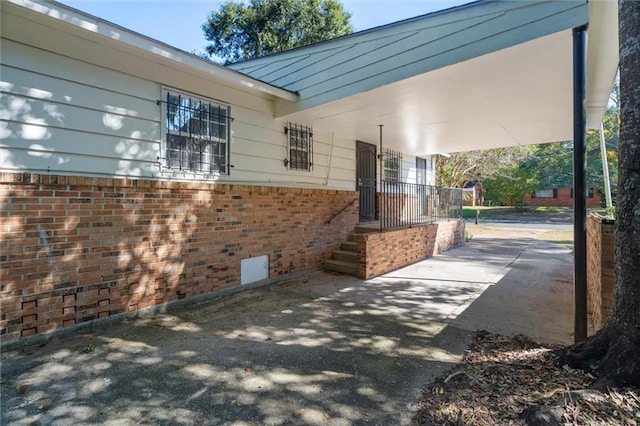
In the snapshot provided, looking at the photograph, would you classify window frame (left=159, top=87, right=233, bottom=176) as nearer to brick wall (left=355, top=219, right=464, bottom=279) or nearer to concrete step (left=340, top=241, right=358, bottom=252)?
brick wall (left=355, top=219, right=464, bottom=279)

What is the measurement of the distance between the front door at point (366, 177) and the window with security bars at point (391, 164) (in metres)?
0.68

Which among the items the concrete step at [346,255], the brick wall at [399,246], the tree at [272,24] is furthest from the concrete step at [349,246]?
the tree at [272,24]

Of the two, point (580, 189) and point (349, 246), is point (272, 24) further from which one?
point (580, 189)

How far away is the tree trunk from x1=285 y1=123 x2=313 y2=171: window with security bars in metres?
5.25

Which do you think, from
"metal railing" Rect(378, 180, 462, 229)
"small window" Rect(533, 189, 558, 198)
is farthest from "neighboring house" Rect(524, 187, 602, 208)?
"metal railing" Rect(378, 180, 462, 229)

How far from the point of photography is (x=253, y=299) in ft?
17.7

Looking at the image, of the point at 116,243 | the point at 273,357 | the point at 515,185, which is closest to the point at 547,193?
the point at 515,185

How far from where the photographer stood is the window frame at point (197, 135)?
4.89 metres

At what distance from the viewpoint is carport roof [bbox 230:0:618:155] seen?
373 cm

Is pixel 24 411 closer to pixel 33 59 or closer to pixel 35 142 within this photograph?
pixel 35 142

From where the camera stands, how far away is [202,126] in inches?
211

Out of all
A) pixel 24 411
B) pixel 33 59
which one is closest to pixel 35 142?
pixel 33 59

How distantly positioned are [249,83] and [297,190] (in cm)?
232

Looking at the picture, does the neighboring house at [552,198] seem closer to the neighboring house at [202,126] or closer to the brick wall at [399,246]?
the brick wall at [399,246]
